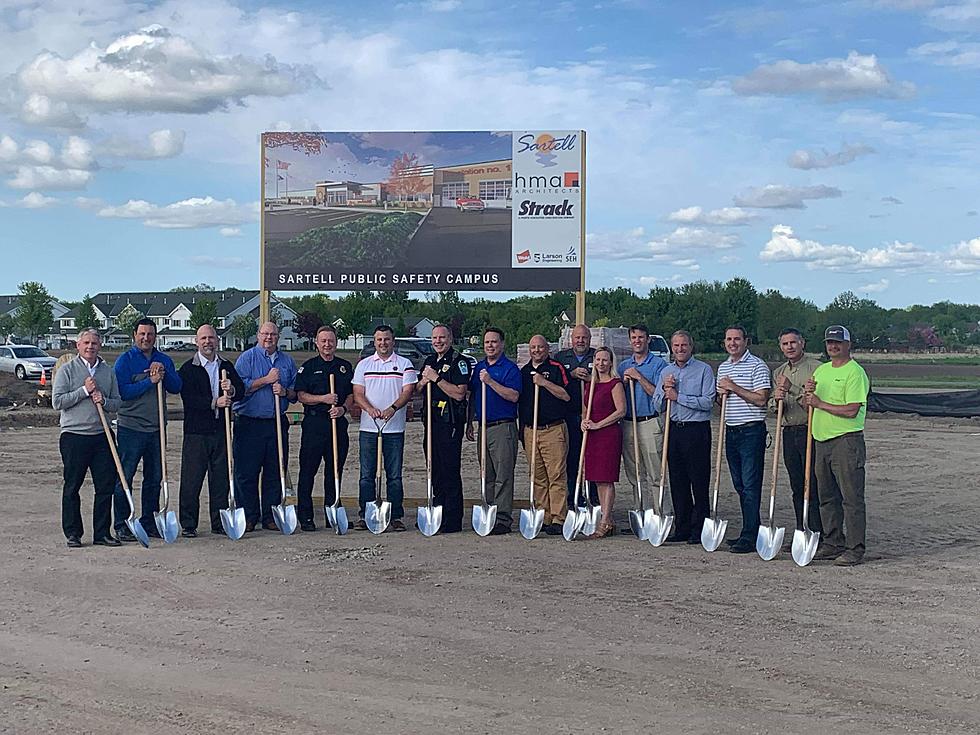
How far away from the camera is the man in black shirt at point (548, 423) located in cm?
1033

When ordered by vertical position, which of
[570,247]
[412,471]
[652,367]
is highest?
[570,247]

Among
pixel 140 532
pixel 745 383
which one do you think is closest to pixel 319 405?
pixel 140 532

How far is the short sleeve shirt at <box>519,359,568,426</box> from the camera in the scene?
10.4 meters

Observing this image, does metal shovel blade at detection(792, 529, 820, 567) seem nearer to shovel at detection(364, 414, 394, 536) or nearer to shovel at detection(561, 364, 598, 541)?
shovel at detection(561, 364, 598, 541)

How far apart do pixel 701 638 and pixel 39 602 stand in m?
4.62

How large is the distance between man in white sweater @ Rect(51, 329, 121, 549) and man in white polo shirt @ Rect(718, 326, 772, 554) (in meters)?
5.37

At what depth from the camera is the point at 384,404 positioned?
1045cm

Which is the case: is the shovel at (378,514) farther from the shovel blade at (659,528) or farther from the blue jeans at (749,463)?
the blue jeans at (749,463)

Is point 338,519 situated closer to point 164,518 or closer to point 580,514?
point 164,518

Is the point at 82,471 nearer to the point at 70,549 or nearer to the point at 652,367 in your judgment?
the point at 70,549

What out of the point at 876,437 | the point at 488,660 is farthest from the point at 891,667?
the point at 876,437

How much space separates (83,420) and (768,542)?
598cm

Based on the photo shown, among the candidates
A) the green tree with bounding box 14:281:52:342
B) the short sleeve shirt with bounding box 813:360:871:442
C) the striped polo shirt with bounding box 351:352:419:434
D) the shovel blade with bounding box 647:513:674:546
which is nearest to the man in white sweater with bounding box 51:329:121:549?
the striped polo shirt with bounding box 351:352:419:434

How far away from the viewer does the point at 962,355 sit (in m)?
68.4
